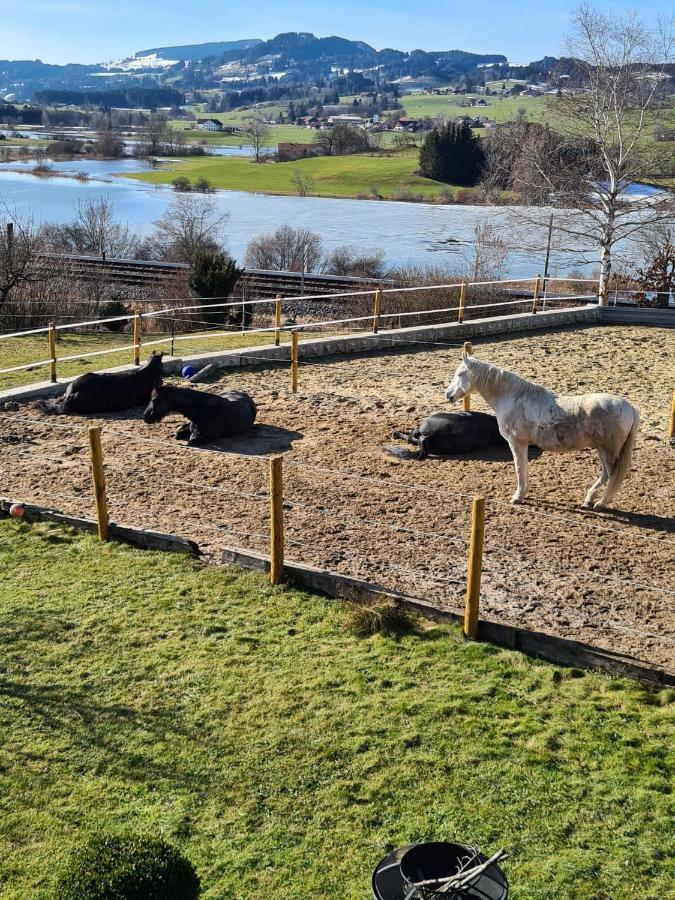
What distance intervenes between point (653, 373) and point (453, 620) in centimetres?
871

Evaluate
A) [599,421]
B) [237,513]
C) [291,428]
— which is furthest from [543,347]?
[237,513]

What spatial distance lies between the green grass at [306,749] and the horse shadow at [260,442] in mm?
3516

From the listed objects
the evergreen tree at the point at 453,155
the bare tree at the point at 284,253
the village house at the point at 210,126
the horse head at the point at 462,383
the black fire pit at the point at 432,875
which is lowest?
the bare tree at the point at 284,253

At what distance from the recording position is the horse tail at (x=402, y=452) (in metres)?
10.1

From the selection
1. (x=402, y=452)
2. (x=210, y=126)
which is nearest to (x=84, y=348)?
(x=402, y=452)

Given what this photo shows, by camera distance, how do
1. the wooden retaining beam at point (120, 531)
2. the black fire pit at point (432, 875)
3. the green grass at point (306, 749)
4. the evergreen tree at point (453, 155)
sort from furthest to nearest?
the evergreen tree at point (453, 155) → the wooden retaining beam at point (120, 531) → the green grass at point (306, 749) → the black fire pit at point (432, 875)

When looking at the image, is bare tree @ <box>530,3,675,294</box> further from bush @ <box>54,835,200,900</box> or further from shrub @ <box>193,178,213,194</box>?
shrub @ <box>193,178,213,194</box>

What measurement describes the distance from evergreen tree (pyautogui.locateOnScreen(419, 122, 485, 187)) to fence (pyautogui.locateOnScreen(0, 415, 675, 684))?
61034 mm

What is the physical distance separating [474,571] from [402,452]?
12.8 feet

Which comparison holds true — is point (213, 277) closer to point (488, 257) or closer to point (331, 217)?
point (488, 257)

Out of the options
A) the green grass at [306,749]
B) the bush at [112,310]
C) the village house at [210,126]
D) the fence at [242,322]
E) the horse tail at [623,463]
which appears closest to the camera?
the green grass at [306,749]

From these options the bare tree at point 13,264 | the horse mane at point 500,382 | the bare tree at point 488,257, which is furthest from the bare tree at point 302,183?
the horse mane at point 500,382

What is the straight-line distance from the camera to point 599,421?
331 inches

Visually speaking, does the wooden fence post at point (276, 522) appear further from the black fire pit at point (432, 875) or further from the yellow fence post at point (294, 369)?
the yellow fence post at point (294, 369)
